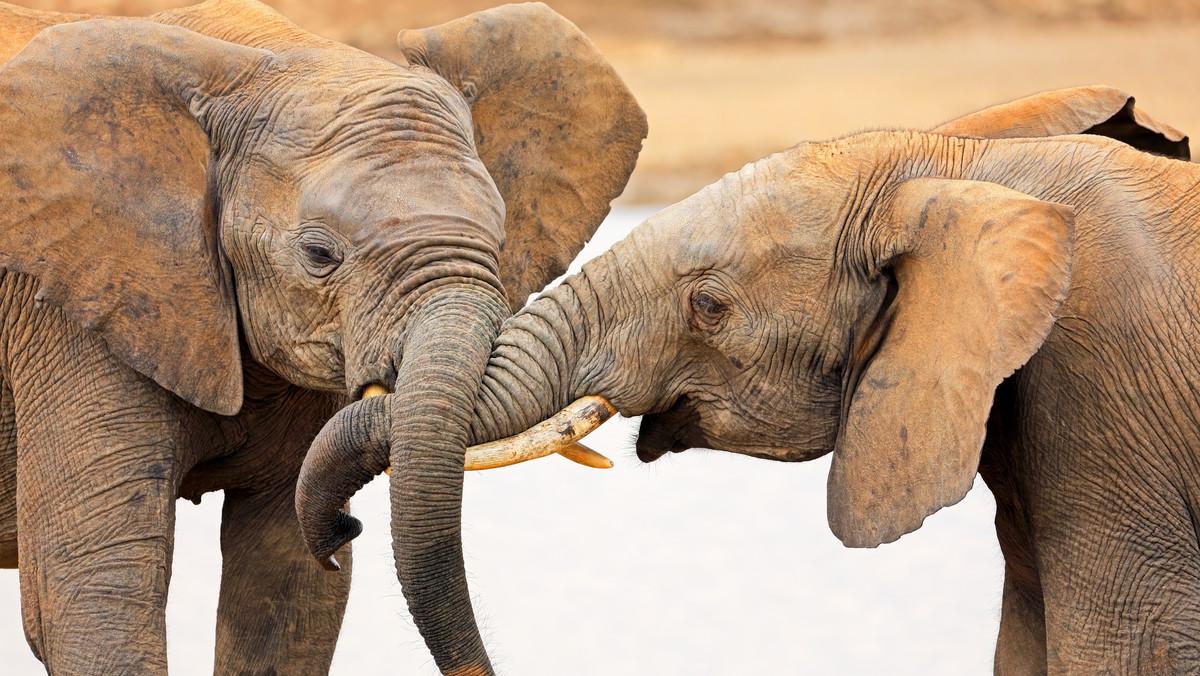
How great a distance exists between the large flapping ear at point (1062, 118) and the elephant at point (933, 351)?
376 millimetres

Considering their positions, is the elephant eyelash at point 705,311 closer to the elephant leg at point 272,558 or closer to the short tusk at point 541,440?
the short tusk at point 541,440

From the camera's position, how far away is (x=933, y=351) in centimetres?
348

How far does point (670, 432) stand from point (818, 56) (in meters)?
13.2

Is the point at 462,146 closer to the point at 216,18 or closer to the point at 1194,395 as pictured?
the point at 216,18

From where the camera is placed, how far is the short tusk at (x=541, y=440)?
3.56 meters

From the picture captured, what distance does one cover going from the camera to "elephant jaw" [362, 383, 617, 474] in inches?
140

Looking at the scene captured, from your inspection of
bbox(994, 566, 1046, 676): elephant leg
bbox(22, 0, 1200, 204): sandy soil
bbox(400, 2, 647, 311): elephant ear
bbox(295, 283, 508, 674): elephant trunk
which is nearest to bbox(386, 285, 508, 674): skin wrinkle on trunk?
bbox(295, 283, 508, 674): elephant trunk

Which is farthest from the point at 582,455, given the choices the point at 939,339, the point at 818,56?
the point at 818,56

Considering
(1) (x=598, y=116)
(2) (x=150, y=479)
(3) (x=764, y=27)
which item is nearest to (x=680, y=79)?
(3) (x=764, y=27)

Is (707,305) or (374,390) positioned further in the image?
(374,390)

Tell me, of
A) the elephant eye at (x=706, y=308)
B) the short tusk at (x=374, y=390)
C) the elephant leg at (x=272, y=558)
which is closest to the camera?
the elephant eye at (x=706, y=308)

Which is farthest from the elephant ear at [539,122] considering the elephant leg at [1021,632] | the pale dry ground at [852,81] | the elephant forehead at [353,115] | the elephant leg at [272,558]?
the pale dry ground at [852,81]

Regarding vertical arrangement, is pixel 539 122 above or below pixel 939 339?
below

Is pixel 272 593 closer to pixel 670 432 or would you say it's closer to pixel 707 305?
pixel 670 432
